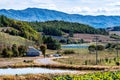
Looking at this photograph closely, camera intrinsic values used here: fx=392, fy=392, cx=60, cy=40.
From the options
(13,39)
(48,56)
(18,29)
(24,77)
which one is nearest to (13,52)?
(48,56)

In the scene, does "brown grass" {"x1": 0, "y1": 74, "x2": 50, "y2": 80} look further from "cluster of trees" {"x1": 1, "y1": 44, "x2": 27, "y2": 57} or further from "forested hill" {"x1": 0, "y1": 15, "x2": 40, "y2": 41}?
"forested hill" {"x1": 0, "y1": 15, "x2": 40, "y2": 41}

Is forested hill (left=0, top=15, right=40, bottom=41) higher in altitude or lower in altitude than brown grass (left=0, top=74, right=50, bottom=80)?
lower

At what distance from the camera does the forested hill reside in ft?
543

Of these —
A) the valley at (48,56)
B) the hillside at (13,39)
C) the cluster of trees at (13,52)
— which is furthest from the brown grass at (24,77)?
the hillside at (13,39)

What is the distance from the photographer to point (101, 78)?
108 feet

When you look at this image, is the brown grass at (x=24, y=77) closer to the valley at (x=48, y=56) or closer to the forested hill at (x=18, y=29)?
the valley at (x=48, y=56)

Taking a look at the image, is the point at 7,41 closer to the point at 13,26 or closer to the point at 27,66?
the point at 13,26

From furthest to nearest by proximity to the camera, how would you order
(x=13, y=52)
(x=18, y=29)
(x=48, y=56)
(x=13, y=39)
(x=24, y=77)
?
(x=18, y=29)
(x=13, y=39)
(x=48, y=56)
(x=13, y=52)
(x=24, y=77)

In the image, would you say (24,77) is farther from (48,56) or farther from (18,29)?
(18,29)

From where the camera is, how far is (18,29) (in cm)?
17662

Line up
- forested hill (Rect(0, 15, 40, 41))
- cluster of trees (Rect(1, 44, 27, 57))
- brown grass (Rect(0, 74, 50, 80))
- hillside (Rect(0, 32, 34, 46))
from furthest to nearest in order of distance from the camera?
forested hill (Rect(0, 15, 40, 41)), hillside (Rect(0, 32, 34, 46)), cluster of trees (Rect(1, 44, 27, 57)), brown grass (Rect(0, 74, 50, 80))

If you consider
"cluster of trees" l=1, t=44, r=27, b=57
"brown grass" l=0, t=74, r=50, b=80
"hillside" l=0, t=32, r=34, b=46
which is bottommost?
"hillside" l=0, t=32, r=34, b=46

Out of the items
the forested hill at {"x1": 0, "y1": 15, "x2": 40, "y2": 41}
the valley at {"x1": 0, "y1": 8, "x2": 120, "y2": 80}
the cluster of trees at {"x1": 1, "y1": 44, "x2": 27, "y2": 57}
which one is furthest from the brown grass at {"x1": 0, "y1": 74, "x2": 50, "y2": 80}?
the forested hill at {"x1": 0, "y1": 15, "x2": 40, "y2": 41}

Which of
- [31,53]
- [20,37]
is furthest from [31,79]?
[20,37]
